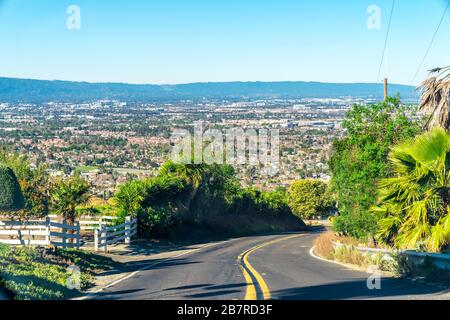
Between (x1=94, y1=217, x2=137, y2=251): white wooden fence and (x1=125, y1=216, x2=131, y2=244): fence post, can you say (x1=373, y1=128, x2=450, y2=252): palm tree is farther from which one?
(x1=125, y1=216, x2=131, y2=244): fence post

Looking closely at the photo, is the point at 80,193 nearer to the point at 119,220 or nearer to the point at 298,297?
the point at 119,220

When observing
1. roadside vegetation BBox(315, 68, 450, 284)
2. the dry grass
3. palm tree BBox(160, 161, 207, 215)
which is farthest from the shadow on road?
palm tree BBox(160, 161, 207, 215)

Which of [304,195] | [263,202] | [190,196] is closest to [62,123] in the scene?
[304,195]

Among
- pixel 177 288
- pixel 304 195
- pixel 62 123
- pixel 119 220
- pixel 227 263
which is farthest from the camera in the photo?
pixel 62 123

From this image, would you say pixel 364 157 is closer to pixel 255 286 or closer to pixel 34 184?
pixel 255 286
